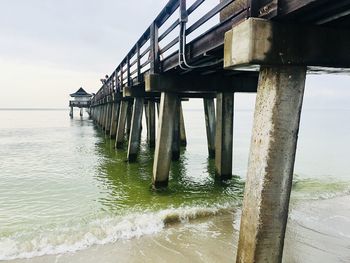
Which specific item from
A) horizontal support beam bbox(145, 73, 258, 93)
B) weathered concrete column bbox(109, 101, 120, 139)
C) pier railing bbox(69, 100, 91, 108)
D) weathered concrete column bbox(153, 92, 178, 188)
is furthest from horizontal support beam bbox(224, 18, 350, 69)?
pier railing bbox(69, 100, 91, 108)

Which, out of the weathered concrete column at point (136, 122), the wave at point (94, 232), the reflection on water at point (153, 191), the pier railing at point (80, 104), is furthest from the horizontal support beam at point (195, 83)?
the pier railing at point (80, 104)

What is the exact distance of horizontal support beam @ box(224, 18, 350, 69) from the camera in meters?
2.97

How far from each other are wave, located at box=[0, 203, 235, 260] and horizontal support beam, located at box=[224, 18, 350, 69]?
135 inches

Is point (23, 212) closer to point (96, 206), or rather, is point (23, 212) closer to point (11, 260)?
point (96, 206)

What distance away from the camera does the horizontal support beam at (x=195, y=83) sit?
23.9 ft

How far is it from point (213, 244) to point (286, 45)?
310cm

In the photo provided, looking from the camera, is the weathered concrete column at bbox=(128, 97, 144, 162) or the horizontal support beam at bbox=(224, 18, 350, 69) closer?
the horizontal support beam at bbox=(224, 18, 350, 69)

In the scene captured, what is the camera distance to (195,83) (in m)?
7.47

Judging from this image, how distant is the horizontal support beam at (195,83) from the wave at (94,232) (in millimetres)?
2681

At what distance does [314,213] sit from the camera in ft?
21.0

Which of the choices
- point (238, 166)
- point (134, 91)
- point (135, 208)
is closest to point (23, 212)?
point (135, 208)

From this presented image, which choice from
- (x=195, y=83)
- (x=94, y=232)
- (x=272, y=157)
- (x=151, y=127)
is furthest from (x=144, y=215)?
(x=151, y=127)

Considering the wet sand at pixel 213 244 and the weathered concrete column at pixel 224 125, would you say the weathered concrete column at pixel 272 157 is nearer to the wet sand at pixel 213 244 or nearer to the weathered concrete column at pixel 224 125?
the wet sand at pixel 213 244

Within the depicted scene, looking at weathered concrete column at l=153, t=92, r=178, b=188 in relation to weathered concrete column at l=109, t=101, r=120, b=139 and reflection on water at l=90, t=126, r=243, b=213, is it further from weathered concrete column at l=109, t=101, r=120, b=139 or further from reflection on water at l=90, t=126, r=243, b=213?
weathered concrete column at l=109, t=101, r=120, b=139
